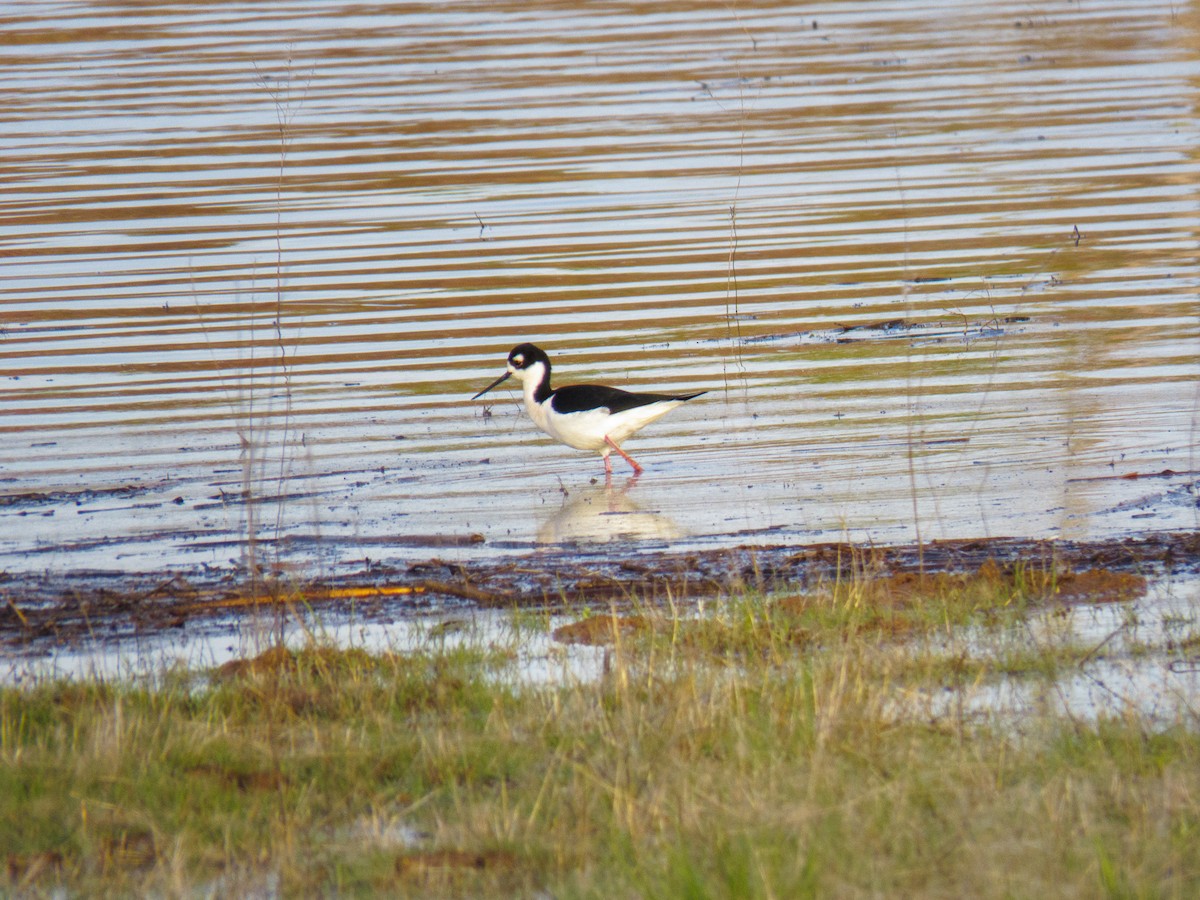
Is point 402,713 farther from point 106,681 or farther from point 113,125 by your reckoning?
point 113,125

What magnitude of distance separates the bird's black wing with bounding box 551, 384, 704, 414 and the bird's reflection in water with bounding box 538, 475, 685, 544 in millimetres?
529

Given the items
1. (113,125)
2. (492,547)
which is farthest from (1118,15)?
(492,547)

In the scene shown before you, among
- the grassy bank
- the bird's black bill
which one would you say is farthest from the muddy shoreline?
the bird's black bill

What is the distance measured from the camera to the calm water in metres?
9.50

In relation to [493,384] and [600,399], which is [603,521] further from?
[493,384]

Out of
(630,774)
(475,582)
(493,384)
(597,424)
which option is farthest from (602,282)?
(630,774)

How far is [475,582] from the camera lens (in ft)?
25.5

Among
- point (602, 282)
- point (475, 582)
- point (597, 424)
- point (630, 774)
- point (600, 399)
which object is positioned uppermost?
point (602, 282)

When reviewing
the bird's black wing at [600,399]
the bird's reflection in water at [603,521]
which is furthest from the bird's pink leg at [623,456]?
the bird's reflection in water at [603,521]

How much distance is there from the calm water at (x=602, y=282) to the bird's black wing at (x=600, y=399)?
16.1 inches

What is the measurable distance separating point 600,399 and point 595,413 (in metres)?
0.09

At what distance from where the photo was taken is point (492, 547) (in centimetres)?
866

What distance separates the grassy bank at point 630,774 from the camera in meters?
4.45

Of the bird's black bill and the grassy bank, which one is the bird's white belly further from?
the grassy bank
